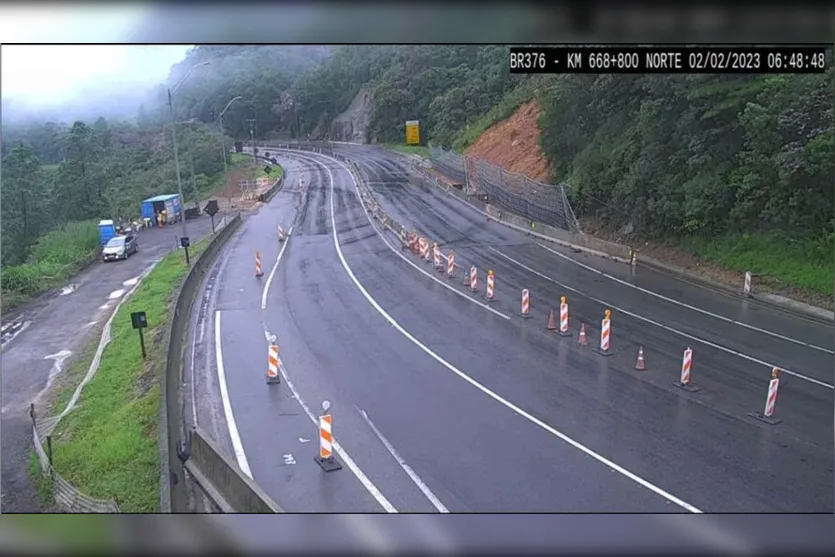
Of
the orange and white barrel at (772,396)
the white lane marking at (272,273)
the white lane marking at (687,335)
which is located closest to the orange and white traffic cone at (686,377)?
the orange and white barrel at (772,396)

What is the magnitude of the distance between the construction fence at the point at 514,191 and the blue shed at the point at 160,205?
12933mm

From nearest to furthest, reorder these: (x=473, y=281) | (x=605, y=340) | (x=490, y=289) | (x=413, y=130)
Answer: (x=605, y=340) < (x=490, y=289) < (x=473, y=281) < (x=413, y=130)

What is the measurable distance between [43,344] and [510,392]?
1005 centimetres

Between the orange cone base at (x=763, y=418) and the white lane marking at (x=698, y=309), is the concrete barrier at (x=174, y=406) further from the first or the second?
the white lane marking at (x=698, y=309)

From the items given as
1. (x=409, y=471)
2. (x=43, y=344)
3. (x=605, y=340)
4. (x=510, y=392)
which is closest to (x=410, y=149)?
(x=43, y=344)

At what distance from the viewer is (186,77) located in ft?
63.0

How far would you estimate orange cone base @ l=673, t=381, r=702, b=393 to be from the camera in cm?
1198

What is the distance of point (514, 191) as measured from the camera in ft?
100

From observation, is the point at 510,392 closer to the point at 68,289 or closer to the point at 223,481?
the point at 223,481

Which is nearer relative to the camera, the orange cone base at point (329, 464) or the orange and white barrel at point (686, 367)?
the orange cone base at point (329, 464)

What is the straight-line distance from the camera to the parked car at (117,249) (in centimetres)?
2388

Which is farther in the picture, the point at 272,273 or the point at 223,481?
the point at 272,273

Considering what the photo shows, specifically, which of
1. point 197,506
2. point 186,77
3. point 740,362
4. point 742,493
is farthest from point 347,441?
point 186,77

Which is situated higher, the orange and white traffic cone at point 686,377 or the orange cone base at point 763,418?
the orange and white traffic cone at point 686,377
